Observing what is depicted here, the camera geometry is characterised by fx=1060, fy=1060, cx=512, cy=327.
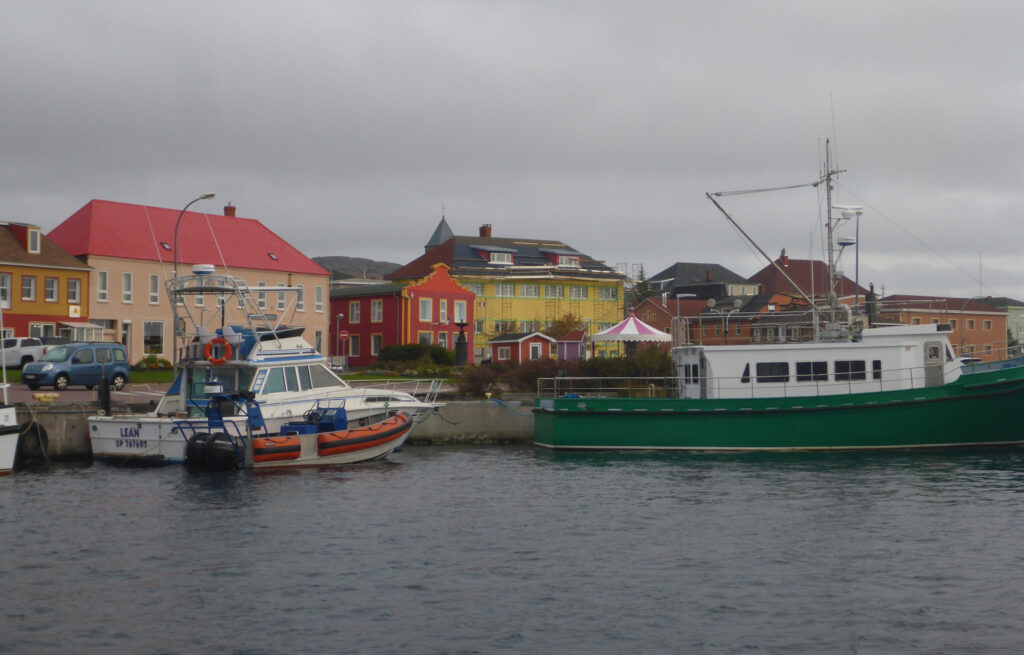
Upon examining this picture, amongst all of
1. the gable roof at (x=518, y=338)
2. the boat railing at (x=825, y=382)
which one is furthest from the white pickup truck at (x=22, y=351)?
the gable roof at (x=518, y=338)

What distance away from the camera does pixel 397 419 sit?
1097 inches

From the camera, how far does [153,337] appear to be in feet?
188

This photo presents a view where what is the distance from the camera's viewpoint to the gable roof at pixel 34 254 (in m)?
51.3

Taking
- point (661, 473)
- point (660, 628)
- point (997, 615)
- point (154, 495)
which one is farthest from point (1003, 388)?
point (154, 495)

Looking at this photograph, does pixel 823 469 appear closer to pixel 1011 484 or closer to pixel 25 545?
pixel 1011 484

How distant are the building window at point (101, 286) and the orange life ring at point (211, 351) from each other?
30.1 m

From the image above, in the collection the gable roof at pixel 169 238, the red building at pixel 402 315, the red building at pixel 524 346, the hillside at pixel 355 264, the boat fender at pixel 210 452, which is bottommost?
the boat fender at pixel 210 452

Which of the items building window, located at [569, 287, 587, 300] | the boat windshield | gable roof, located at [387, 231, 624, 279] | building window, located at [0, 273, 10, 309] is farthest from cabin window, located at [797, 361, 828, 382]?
building window, located at [569, 287, 587, 300]

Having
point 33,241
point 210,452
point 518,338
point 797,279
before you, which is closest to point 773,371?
point 210,452

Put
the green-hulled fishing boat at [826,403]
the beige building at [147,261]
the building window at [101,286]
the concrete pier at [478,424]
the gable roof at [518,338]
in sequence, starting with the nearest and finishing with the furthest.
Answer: the green-hulled fishing boat at [826,403] → the concrete pier at [478,424] → the building window at [101,286] → the beige building at [147,261] → the gable roof at [518,338]

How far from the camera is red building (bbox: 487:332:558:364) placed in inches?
2511

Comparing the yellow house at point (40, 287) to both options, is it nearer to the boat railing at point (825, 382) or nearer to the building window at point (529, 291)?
the boat railing at point (825, 382)

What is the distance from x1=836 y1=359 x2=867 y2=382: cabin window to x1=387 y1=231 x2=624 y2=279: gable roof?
170 ft

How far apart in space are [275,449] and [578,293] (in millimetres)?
59747
